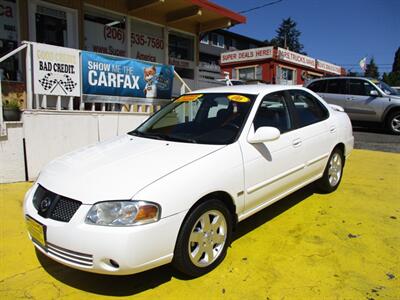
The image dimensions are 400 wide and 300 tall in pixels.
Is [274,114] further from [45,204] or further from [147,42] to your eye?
[147,42]

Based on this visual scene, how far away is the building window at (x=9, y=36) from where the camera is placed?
7.35 meters

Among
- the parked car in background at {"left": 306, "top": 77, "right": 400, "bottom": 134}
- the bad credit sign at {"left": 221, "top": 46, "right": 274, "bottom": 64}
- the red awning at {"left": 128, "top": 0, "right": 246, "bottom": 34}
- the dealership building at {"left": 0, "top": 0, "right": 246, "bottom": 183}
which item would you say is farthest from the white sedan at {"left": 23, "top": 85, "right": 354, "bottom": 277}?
the bad credit sign at {"left": 221, "top": 46, "right": 274, "bottom": 64}

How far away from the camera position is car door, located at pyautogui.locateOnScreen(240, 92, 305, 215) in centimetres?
356

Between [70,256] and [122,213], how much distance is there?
0.52 meters

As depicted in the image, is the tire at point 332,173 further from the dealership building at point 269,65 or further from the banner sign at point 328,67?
the banner sign at point 328,67

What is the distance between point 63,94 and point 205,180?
4124mm

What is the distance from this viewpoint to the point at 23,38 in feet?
24.7

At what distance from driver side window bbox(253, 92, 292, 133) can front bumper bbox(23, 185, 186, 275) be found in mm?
1619

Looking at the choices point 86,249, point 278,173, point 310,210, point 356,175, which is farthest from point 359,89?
point 86,249

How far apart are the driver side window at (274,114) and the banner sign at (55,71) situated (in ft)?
12.1

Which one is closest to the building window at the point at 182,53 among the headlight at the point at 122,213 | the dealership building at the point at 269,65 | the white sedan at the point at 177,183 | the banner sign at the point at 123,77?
the banner sign at the point at 123,77

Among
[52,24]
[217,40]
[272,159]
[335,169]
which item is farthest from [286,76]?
[272,159]

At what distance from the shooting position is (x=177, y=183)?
2836mm

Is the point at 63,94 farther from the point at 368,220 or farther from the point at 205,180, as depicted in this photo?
the point at 368,220
